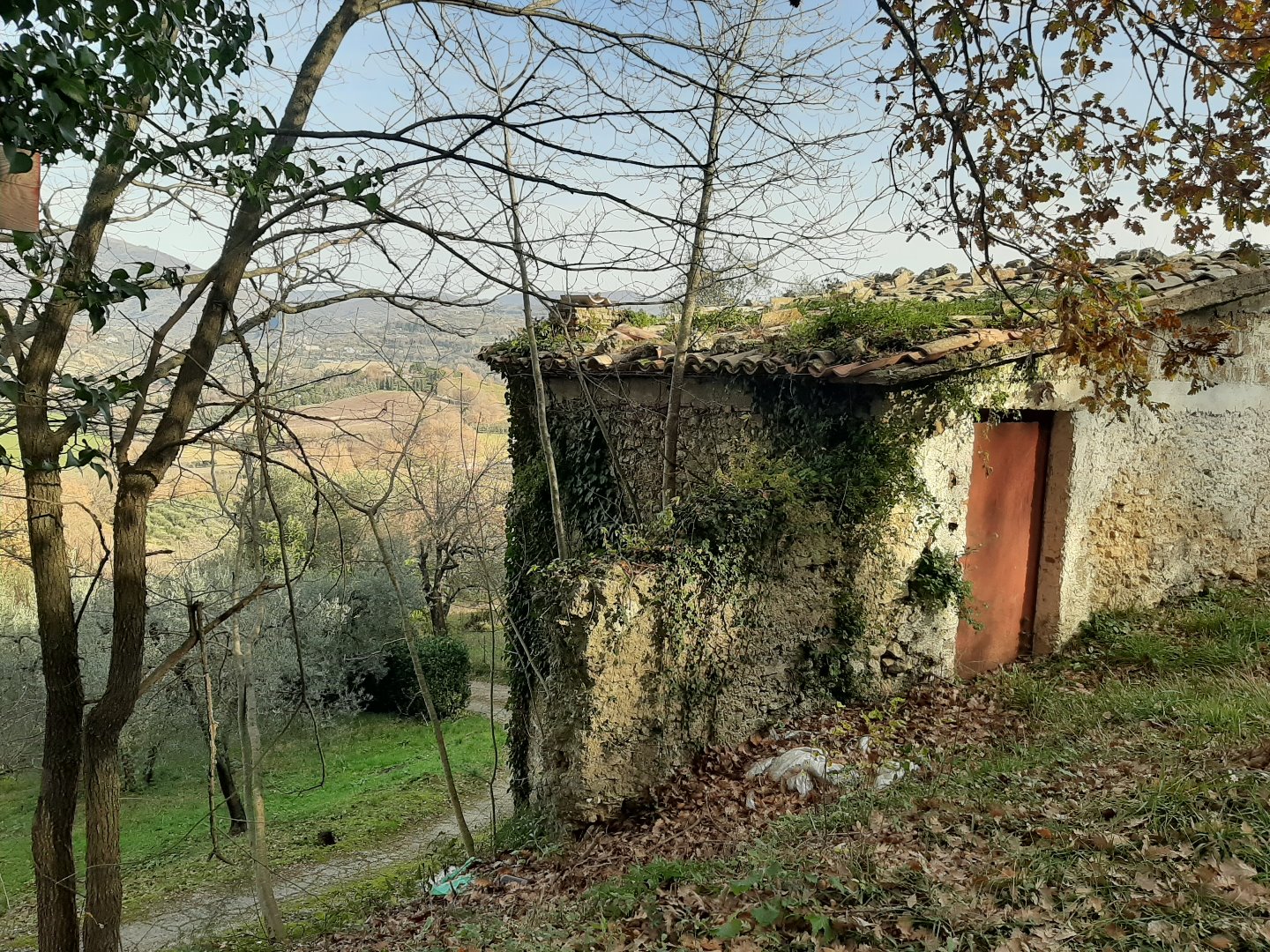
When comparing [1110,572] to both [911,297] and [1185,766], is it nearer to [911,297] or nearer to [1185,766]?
[911,297]

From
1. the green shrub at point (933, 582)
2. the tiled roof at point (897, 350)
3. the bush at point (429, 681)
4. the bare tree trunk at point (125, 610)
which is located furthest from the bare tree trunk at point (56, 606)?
the bush at point (429, 681)

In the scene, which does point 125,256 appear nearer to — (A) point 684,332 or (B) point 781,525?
(A) point 684,332

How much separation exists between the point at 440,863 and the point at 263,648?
10047 millimetres

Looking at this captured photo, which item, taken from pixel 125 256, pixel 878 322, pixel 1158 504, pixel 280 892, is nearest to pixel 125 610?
pixel 125 256

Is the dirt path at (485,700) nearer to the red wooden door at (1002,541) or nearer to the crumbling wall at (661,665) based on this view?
the red wooden door at (1002,541)

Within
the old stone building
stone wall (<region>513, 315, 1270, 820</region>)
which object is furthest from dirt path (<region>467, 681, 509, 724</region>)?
stone wall (<region>513, 315, 1270, 820</region>)

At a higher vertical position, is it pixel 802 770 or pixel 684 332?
pixel 684 332

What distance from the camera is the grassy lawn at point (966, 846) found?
3.09m

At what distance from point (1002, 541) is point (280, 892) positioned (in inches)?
396

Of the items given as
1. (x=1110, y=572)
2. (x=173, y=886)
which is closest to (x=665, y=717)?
(x=1110, y=572)

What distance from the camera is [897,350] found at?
21.5ft

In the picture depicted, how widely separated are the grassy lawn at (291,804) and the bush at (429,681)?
378 millimetres

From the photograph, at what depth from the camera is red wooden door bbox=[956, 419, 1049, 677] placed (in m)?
7.51

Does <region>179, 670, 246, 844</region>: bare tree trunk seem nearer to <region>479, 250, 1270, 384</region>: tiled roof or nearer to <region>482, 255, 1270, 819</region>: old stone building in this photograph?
<region>482, 255, 1270, 819</region>: old stone building
